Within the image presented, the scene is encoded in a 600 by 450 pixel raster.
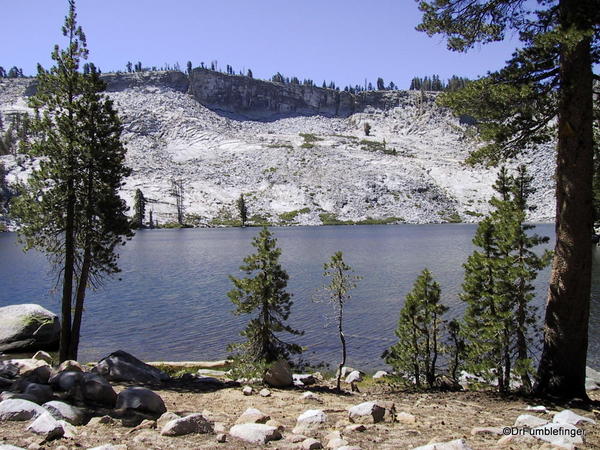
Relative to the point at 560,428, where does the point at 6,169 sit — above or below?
above

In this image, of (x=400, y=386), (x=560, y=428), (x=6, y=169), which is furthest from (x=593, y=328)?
(x=6, y=169)

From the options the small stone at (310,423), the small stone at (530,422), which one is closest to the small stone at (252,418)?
the small stone at (310,423)

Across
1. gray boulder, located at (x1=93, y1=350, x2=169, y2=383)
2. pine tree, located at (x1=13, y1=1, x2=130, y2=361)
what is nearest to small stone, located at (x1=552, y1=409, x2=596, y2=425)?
gray boulder, located at (x1=93, y1=350, x2=169, y2=383)

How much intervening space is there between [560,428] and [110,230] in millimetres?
19558

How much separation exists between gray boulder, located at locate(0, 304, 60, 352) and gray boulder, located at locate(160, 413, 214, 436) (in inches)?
951

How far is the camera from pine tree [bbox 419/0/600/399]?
11.8 meters

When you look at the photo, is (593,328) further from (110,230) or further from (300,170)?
(300,170)

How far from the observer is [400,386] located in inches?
725

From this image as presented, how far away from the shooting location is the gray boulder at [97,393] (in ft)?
37.8

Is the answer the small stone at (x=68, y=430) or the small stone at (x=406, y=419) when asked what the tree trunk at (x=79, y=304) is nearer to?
the small stone at (x=68, y=430)

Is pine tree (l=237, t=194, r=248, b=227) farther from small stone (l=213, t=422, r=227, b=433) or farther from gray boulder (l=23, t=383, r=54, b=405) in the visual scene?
small stone (l=213, t=422, r=227, b=433)

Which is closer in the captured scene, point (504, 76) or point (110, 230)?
point (504, 76)

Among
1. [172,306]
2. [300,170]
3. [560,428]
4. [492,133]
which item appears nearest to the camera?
[560,428]

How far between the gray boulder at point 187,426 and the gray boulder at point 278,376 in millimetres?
9650
